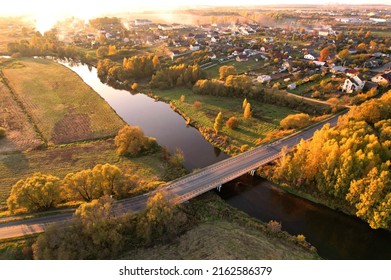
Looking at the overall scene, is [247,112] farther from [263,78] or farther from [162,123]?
[263,78]

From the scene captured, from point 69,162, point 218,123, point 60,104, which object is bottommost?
point 69,162

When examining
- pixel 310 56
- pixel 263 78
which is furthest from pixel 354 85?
pixel 310 56

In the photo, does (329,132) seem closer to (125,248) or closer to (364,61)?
→ (125,248)

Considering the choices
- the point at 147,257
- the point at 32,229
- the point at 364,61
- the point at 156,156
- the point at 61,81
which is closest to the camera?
the point at 147,257

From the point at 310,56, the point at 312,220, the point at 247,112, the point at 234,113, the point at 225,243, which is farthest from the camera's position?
the point at 310,56

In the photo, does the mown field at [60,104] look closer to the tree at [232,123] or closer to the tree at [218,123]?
the tree at [218,123]

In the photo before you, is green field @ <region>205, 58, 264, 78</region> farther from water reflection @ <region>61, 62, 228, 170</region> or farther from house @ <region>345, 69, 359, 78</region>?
house @ <region>345, 69, 359, 78</region>

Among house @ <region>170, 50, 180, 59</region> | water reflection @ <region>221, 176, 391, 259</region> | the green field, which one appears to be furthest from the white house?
water reflection @ <region>221, 176, 391, 259</region>

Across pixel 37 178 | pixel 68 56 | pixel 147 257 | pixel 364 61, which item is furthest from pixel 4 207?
pixel 364 61
